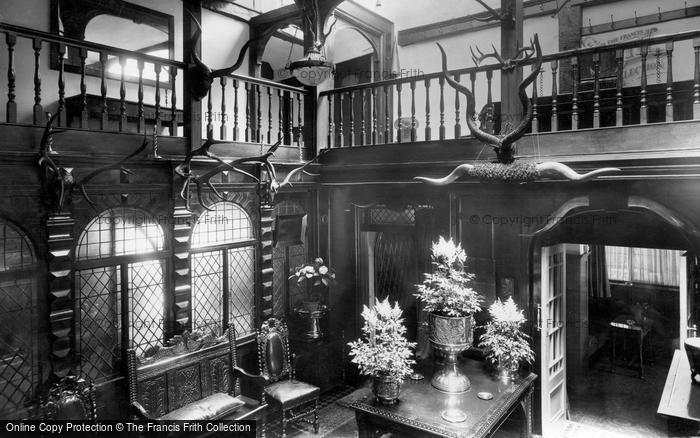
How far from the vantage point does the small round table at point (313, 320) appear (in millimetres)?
7535

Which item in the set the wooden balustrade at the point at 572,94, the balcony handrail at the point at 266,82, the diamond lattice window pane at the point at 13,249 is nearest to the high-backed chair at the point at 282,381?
the diamond lattice window pane at the point at 13,249

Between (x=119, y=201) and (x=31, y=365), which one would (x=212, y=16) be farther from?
(x=31, y=365)

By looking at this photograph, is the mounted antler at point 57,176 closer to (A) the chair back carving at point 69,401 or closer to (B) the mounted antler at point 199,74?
(B) the mounted antler at point 199,74

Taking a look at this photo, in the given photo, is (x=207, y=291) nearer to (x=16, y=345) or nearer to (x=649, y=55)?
(x=16, y=345)

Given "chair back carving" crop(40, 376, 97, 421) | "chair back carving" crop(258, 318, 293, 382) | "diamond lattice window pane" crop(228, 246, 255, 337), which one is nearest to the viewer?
"chair back carving" crop(40, 376, 97, 421)

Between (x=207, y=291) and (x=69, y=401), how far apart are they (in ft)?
7.05

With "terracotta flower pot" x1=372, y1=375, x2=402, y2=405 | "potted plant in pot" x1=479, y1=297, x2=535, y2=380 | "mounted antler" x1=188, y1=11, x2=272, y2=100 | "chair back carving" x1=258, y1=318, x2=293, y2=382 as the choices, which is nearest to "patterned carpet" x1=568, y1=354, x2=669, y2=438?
"potted plant in pot" x1=479, y1=297, x2=535, y2=380

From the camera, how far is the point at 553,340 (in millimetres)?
6570

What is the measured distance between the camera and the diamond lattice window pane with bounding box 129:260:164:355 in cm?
577

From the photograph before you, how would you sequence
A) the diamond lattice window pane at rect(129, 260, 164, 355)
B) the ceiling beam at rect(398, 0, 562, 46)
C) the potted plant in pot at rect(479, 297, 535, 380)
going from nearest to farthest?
1. the potted plant in pot at rect(479, 297, 535, 380)
2. the diamond lattice window pane at rect(129, 260, 164, 355)
3. the ceiling beam at rect(398, 0, 562, 46)

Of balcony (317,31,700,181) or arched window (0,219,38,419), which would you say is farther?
balcony (317,31,700,181)

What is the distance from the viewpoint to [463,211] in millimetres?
6781

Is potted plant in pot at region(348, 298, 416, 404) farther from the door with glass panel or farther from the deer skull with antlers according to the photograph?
the door with glass panel

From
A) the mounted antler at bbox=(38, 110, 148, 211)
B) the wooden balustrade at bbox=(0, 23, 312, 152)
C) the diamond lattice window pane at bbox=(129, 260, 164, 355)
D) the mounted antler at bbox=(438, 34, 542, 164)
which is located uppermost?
the wooden balustrade at bbox=(0, 23, 312, 152)
